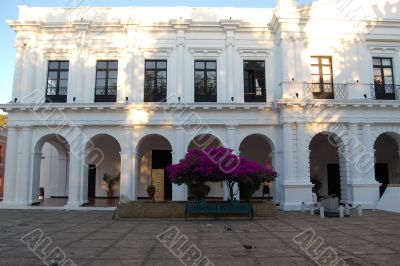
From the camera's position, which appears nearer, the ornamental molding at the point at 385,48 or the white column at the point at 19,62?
the ornamental molding at the point at 385,48

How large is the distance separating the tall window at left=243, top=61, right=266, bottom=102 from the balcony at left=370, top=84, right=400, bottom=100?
5.78m

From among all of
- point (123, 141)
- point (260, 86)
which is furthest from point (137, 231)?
point (260, 86)

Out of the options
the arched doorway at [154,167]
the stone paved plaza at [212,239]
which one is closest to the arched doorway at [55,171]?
the arched doorway at [154,167]

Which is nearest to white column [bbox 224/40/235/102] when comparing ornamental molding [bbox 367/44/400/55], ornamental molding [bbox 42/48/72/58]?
ornamental molding [bbox 367/44/400/55]

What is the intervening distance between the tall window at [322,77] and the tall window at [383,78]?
8.17ft

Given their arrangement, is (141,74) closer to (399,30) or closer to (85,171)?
(85,171)

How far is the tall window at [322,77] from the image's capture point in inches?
747

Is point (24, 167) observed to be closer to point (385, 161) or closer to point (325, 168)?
point (325, 168)

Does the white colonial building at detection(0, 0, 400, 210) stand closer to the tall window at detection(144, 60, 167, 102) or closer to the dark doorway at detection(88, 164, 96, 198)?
the tall window at detection(144, 60, 167, 102)

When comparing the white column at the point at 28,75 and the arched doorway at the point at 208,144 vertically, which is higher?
the white column at the point at 28,75

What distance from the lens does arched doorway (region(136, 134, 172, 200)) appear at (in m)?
23.9

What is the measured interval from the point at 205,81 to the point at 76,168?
27.7ft

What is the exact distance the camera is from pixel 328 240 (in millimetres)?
9547

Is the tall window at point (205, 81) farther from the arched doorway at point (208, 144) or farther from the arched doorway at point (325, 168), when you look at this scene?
the arched doorway at point (325, 168)
